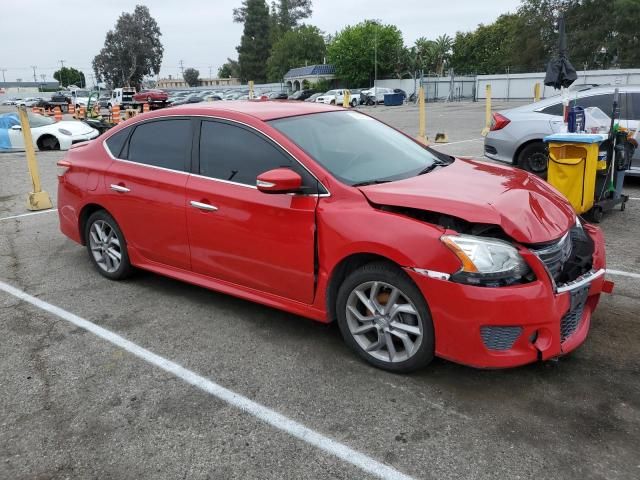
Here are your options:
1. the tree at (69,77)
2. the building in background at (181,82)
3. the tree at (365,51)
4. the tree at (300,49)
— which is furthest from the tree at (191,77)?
the tree at (365,51)

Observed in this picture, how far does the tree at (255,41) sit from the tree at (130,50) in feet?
51.5

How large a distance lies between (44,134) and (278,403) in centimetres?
1542

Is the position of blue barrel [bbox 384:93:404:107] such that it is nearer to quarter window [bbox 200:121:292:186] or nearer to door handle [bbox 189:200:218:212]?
quarter window [bbox 200:121:292:186]

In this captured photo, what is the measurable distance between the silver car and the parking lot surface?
4.43 m

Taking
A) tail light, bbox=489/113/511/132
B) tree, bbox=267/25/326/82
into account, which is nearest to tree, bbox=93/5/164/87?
tree, bbox=267/25/326/82

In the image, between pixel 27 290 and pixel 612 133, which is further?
pixel 612 133

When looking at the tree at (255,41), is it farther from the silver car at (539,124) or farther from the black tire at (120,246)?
the black tire at (120,246)

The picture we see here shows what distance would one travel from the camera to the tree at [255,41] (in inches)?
4033

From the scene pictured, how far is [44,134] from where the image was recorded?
1591 cm

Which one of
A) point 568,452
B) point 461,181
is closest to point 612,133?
point 461,181

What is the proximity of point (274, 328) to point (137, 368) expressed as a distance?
1003 mm

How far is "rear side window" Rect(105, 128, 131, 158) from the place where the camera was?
4.92 metres

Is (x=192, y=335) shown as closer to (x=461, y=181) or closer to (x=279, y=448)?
(x=279, y=448)

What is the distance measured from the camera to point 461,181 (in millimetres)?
A: 3645
